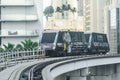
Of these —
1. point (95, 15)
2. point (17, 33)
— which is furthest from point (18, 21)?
point (95, 15)

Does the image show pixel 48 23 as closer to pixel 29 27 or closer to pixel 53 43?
pixel 29 27

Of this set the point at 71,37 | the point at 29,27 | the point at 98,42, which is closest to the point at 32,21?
the point at 29,27

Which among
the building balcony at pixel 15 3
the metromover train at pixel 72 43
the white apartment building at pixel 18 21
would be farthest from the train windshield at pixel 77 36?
the building balcony at pixel 15 3

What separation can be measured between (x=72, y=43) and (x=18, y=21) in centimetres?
1970

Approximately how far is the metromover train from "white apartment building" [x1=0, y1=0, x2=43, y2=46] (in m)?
13.9

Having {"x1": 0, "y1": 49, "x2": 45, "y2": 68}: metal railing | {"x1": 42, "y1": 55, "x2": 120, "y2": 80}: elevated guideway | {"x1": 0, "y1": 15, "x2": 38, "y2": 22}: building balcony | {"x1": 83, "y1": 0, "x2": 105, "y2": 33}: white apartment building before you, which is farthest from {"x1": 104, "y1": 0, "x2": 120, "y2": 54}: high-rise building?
{"x1": 83, "y1": 0, "x2": 105, "y2": 33}: white apartment building

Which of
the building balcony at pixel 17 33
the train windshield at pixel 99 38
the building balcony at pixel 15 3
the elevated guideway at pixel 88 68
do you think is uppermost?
the building balcony at pixel 15 3

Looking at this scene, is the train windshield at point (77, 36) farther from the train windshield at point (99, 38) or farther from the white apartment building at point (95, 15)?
the white apartment building at point (95, 15)

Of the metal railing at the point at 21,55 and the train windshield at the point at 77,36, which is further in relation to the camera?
the train windshield at the point at 77,36

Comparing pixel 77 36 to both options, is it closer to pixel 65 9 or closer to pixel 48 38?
pixel 48 38

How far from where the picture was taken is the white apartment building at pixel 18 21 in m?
62.1

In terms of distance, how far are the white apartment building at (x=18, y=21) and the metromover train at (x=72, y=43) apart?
45.5 feet

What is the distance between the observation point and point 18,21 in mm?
62500

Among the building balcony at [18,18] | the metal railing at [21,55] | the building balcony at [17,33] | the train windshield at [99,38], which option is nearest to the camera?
the metal railing at [21,55]
